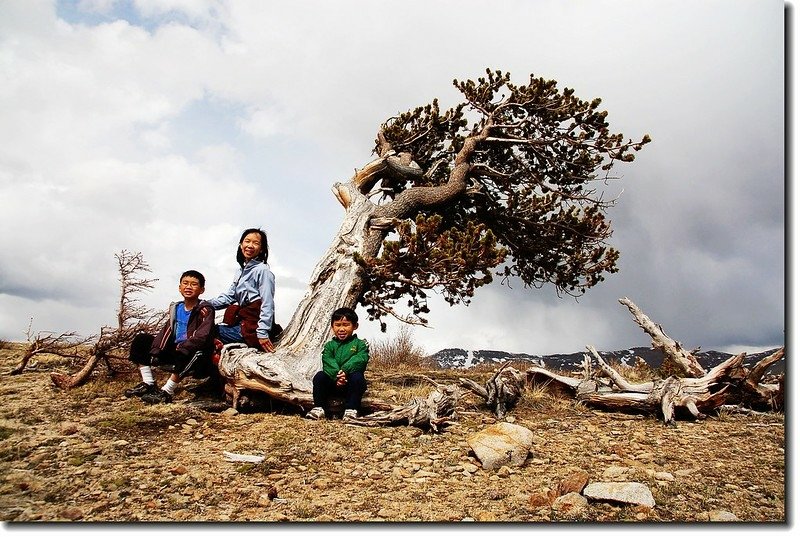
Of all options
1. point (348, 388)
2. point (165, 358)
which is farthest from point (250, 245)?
point (348, 388)

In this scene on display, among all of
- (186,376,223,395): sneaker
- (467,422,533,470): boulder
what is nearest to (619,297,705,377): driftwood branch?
(467,422,533,470): boulder

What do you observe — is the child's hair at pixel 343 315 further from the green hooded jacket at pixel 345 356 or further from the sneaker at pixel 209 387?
the sneaker at pixel 209 387

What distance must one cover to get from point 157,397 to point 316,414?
2185mm

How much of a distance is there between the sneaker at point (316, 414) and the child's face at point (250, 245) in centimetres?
226

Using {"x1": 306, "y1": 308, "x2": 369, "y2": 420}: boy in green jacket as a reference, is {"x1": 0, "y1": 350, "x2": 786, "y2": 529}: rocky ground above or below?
below

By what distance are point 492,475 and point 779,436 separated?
12.2 ft

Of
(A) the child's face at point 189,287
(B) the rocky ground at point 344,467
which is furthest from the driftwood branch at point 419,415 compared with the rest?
(A) the child's face at point 189,287

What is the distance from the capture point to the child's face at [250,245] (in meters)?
7.43

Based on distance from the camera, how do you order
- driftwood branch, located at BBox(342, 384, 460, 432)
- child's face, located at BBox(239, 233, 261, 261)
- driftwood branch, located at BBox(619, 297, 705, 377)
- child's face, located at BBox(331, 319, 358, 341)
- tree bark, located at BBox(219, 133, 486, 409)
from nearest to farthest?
driftwood branch, located at BBox(342, 384, 460, 432)
child's face, located at BBox(331, 319, 358, 341)
tree bark, located at BBox(219, 133, 486, 409)
child's face, located at BBox(239, 233, 261, 261)
driftwood branch, located at BBox(619, 297, 705, 377)

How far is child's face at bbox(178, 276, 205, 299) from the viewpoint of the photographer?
708 cm

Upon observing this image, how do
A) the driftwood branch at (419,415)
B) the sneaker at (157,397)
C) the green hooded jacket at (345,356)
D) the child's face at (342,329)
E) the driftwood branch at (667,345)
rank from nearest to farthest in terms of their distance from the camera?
the driftwood branch at (419,415), the green hooded jacket at (345,356), the child's face at (342,329), the sneaker at (157,397), the driftwood branch at (667,345)

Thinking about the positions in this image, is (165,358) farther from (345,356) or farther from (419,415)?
(419,415)

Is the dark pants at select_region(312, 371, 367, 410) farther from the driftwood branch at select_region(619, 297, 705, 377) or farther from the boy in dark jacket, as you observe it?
the driftwood branch at select_region(619, 297, 705, 377)

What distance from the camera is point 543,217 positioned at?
10.9m
